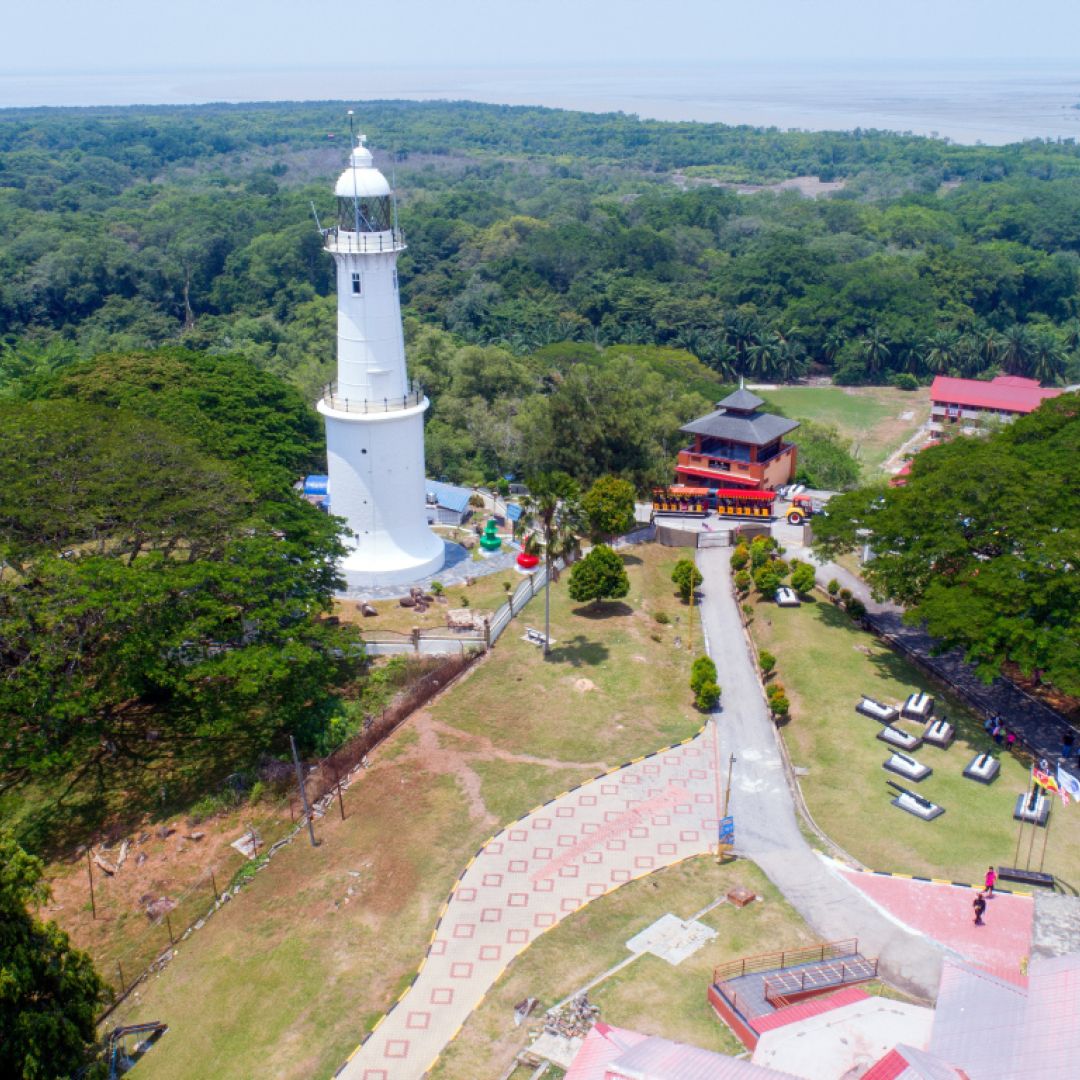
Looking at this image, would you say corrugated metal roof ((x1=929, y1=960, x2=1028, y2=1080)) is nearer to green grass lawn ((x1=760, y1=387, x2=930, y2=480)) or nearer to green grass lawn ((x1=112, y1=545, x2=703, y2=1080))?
green grass lawn ((x1=112, y1=545, x2=703, y2=1080))

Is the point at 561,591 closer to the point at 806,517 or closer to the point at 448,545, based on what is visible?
the point at 448,545

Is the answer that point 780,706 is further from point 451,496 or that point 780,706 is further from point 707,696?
point 451,496

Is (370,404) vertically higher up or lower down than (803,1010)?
higher up

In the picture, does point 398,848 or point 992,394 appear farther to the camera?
point 992,394

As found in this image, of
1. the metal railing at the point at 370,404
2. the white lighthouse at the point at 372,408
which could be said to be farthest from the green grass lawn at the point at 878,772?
the metal railing at the point at 370,404

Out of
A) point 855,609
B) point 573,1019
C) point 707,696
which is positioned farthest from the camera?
point 855,609

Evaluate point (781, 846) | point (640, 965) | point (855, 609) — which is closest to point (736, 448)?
point (855, 609)

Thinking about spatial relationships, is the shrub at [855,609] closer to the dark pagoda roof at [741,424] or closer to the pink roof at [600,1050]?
the dark pagoda roof at [741,424]
